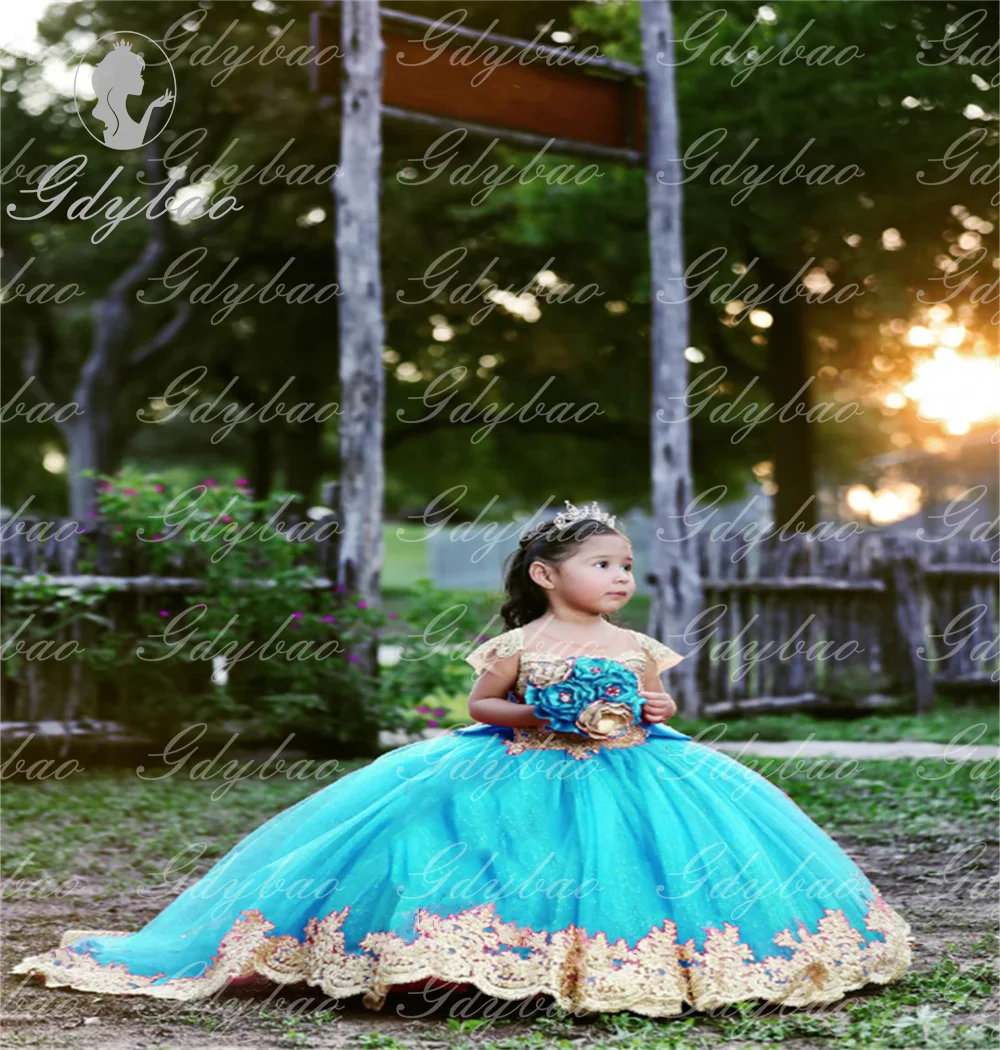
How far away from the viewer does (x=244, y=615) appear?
368 inches

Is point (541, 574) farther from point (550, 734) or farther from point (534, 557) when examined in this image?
point (550, 734)

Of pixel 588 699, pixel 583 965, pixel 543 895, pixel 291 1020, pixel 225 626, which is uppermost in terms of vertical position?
pixel 225 626

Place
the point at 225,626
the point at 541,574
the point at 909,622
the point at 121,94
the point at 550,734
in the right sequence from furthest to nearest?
the point at 121,94
the point at 909,622
the point at 225,626
the point at 541,574
the point at 550,734

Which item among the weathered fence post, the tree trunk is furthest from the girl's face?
the weathered fence post

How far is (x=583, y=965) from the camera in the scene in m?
3.79

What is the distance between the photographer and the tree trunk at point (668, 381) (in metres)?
11.6

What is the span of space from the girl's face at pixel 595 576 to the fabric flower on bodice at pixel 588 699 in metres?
0.19

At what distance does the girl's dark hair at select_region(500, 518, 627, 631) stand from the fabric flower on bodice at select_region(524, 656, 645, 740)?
331 mm

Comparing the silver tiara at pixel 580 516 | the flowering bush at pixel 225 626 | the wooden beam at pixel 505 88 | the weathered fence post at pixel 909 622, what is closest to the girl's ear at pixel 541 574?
the silver tiara at pixel 580 516

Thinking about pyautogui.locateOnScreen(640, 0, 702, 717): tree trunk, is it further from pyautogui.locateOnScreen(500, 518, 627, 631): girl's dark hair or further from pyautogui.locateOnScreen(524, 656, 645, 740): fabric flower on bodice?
pyautogui.locateOnScreen(524, 656, 645, 740): fabric flower on bodice

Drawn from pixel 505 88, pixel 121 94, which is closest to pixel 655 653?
pixel 505 88

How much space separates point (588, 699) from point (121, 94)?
16.7 meters

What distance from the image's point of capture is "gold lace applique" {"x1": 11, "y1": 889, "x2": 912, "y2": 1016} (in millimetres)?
Answer: 3760

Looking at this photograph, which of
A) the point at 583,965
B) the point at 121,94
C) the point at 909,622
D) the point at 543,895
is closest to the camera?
the point at 583,965
